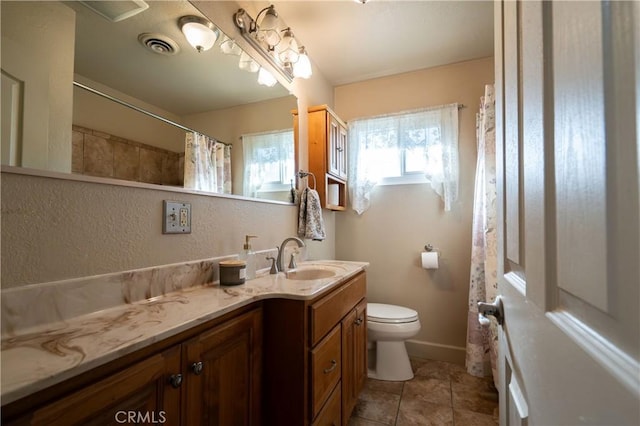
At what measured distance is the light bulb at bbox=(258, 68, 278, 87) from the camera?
1.59 metres

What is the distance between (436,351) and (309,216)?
158cm

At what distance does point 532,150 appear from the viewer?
427mm

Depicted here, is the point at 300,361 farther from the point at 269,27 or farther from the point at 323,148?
the point at 269,27

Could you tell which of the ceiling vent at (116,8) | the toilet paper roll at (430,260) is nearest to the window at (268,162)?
A: the ceiling vent at (116,8)

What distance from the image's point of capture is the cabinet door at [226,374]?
726 mm

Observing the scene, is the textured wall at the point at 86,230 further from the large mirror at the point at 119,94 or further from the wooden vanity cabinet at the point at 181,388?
the wooden vanity cabinet at the point at 181,388

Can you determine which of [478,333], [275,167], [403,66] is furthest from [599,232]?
[403,66]

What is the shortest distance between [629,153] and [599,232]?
3.0 inches

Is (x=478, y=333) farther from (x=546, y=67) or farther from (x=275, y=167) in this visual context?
(x=546, y=67)

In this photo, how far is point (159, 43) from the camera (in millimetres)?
1067

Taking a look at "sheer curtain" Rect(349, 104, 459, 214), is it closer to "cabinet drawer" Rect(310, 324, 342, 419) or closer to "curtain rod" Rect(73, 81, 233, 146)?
"cabinet drawer" Rect(310, 324, 342, 419)

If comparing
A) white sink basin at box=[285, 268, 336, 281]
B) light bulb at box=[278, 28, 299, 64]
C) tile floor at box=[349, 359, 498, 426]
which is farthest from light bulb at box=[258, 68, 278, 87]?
tile floor at box=[349, 359, 498, 426]

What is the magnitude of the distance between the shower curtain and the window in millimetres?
1354

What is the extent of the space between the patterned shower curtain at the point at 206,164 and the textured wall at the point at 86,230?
0.07 m
